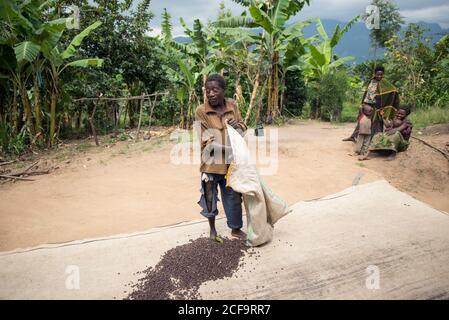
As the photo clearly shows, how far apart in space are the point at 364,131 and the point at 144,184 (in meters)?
4.05

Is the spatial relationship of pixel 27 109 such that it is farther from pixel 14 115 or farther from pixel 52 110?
pixel 52 110

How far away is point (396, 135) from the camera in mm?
5633

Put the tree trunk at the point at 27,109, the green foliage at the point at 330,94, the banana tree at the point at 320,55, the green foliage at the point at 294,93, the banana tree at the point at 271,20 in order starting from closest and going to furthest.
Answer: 1. the tree trunk at the point at 27,109
2. the banana tree at the point at 271,20
3. the banana tree at the point at 320,55
4. the green foliage at the point at 330,94
5. the green foliage at the point at 294,93

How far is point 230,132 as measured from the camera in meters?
2.64

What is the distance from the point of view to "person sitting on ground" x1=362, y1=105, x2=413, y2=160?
5.64 meters

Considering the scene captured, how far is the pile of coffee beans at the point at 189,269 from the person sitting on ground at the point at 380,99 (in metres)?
4.36

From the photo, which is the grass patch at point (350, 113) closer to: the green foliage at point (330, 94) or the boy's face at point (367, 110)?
the green foliage at point (330, 94)

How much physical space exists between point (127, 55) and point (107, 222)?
736 centimetres

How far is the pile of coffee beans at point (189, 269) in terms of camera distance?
2.36 metres

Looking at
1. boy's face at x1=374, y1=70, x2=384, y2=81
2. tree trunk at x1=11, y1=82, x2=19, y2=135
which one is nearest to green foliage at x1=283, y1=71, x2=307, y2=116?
boy's face at x1=374, y1=70, x2=384, y2=81

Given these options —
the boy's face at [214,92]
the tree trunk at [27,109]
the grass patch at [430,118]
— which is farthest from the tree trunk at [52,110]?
the grass patch at [430,118]

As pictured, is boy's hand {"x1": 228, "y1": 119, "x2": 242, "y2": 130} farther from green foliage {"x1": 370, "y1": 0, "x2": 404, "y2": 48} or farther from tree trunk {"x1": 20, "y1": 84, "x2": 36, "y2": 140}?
green foliage {"x1": 370, "y1": 0, "x2": 404, "y2": 48}
